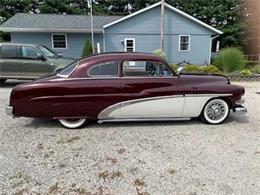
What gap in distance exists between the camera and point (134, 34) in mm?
19500

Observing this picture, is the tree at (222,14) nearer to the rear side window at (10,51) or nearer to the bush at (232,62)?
the bush at (232,62)

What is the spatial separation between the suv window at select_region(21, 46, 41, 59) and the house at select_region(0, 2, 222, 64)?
31.6 ft

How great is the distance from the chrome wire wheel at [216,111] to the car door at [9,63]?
24.9 ft

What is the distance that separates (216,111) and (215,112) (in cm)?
3

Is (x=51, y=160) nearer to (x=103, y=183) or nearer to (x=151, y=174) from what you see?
(x=103, y=183)

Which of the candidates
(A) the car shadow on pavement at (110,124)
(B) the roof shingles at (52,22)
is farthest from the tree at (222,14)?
(A) the car shadow on pavement at (110,124)

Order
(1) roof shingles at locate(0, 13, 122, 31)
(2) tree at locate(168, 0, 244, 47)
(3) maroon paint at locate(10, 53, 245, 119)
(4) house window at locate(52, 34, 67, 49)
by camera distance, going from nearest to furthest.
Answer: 1. (3) maroon paint at locate(10, 53, 245, 119)
2. (1) roof shingles at locate(0, 13, 122, 31)
3. (4) house window at locate(52, 34, 67, 49)
4. (2) tree at locate(168, 0, 244, 47)

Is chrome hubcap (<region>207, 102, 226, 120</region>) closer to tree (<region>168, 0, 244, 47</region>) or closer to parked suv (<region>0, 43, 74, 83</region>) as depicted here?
parked suv (<region>0, 43, 74, 83</region>)

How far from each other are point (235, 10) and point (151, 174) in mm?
38488

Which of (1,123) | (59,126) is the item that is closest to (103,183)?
(59,126)

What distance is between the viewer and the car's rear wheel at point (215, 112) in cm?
546

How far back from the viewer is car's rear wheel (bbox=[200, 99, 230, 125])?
215 inches

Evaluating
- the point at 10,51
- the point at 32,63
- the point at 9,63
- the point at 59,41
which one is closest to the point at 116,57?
the point at 32,63

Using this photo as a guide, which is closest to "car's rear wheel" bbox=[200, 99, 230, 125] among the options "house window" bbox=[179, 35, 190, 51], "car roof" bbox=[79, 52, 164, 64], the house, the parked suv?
"car roof" bbox=[79, 52, 164, 64]
